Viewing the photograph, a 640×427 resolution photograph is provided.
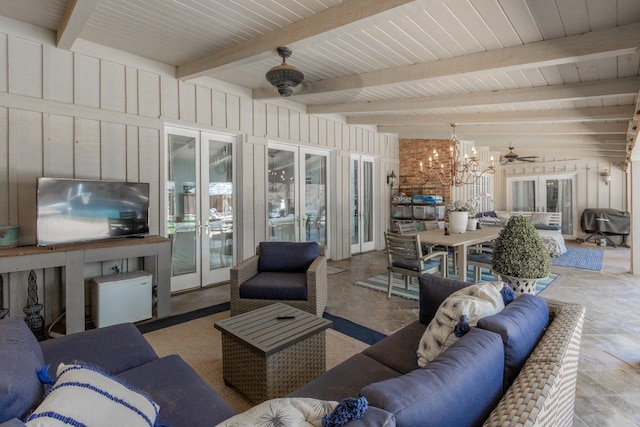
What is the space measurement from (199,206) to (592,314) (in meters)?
5.18

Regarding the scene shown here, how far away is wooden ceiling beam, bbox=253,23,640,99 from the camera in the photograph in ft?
8.41

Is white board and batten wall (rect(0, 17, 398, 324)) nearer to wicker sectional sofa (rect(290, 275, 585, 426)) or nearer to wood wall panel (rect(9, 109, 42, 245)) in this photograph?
wood wall panel (rect(9, 109, 42, 245))

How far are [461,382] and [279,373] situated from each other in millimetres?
1256

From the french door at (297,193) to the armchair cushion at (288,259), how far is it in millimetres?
1729

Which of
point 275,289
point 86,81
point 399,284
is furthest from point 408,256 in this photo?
point 86,81

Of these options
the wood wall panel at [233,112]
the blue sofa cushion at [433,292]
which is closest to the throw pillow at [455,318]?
the blue sofa cushion at [433,292]

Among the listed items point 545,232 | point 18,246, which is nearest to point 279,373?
point 18,246

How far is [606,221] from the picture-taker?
849 centimetres

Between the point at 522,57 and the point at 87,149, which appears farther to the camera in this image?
the point at 87,149

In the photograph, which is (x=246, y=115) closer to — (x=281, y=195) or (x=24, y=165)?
Answer: (x=281, y=195)

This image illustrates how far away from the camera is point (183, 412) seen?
4.53 feet

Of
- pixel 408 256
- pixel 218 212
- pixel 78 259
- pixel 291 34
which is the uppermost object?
pixel 291 34

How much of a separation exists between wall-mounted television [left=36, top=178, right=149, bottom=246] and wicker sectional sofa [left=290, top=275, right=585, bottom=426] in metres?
3.02

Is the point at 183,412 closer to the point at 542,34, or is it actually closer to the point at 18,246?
the point at 18,246
